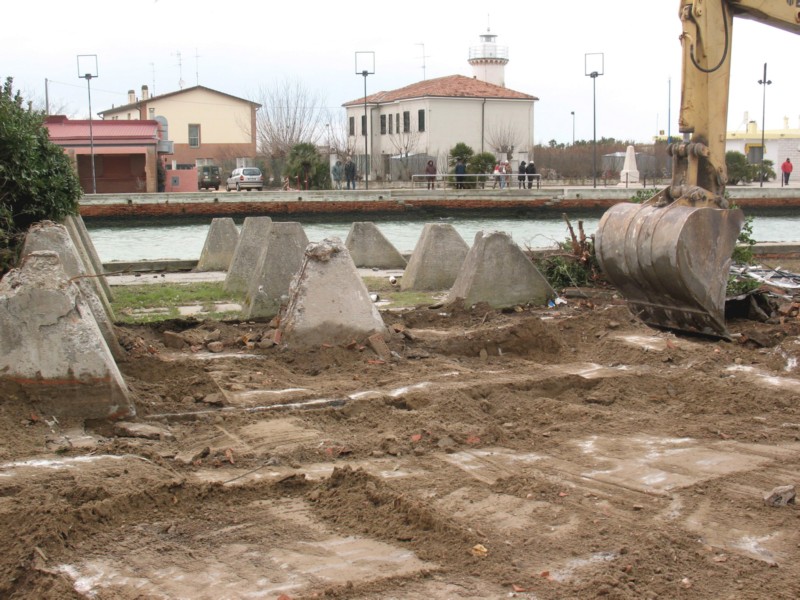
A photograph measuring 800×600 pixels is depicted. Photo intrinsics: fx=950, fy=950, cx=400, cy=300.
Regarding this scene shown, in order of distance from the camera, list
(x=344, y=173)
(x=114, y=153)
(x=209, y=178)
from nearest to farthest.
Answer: (x=114, y=153)
(x=344, y=173)
(x=209, y=178)

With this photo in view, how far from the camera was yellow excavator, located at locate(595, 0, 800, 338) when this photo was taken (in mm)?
9117

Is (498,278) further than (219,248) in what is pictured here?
No

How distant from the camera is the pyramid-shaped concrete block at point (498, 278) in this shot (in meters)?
11.2

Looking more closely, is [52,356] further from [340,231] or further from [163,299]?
[340,231]

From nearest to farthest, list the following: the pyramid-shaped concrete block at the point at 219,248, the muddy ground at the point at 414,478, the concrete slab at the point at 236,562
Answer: the concrete slab at the point at 236,562
the muddy ground at the point at 414,478
the pyramid-shaped concrete block at the point at 219,248

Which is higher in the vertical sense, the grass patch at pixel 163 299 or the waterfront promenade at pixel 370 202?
the waterfront promenade at pixel 370 202

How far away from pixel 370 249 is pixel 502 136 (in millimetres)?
54125

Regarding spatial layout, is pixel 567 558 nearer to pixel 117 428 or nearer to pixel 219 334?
pixel 117 428

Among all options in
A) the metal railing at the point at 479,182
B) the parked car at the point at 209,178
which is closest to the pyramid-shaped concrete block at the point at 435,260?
the metal railing at the point at 479,182

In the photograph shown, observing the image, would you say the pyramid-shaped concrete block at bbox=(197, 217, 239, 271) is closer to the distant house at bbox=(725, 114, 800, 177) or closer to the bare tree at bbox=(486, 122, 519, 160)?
the bare tree at bbox=(486, 122, 519, 160)

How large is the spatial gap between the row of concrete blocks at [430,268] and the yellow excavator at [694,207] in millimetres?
1453

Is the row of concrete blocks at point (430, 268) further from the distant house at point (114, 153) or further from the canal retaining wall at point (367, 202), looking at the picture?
the distant house at point (114, 153)

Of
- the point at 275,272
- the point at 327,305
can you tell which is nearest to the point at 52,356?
the point at 327,305

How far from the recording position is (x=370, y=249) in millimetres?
17062
